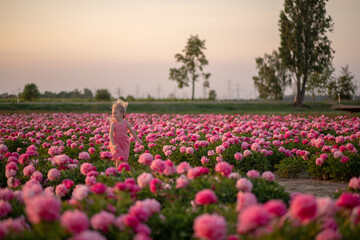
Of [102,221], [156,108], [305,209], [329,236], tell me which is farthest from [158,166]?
[156,108]

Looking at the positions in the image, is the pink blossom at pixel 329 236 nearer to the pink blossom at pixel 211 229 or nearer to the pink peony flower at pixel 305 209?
the pink peony flower at pixel 305 209

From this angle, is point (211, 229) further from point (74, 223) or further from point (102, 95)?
point (102, 95)

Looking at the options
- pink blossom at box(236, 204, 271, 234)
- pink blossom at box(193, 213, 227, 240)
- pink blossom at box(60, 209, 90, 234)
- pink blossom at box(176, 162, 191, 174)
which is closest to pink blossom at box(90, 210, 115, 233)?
pink blossom at box(60, 209, 90, 234)

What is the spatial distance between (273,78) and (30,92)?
39187 mm

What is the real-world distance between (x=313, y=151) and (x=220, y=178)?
14.4 ft

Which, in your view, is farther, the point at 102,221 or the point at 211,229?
the point at 102,221

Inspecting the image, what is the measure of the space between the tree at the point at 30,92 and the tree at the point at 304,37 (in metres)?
35.1

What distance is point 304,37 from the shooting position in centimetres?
3441

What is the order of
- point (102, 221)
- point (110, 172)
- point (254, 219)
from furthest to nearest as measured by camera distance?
1. point (110, 172)
2. point (102, 221)
3. point (254, 219)

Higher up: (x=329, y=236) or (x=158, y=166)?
(x=158, y=166)

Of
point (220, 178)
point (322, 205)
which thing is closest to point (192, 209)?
point (220, 178)

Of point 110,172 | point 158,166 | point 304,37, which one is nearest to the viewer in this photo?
point 158,166

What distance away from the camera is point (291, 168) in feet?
19.2

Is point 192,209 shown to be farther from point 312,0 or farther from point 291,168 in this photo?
point 312,0
